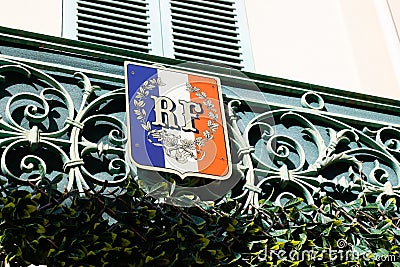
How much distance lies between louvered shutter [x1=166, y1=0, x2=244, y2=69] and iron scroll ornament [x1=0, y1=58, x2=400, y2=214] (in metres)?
1.57

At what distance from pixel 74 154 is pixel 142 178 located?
0.46 m

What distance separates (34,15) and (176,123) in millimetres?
2522

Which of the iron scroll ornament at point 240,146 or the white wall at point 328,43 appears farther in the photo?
the white wall at point 328,43

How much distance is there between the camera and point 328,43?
952 centimetres

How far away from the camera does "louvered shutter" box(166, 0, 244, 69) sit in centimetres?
877

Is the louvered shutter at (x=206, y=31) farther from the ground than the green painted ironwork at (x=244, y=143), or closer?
farther from the ground

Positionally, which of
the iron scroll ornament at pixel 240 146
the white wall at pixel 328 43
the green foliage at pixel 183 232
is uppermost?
the white wall at pixel 328 43

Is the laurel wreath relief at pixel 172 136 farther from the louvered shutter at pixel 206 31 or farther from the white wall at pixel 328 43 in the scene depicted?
the white wall at pixel 328 43

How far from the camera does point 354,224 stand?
21.5 feet

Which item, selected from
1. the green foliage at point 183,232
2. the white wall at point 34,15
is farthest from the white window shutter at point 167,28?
the green foliage at point 183,232

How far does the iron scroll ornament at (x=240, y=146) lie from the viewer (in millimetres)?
6246

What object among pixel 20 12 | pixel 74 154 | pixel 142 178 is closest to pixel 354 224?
pixel 142 178

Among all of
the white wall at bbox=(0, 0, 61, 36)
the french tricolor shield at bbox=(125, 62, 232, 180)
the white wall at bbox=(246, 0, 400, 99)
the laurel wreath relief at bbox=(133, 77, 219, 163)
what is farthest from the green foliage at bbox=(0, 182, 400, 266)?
the white wall at bbox=(0, 0, 61, 36)

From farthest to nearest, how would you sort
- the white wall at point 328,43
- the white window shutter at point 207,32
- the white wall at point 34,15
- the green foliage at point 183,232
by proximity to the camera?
the white wall at point 328,43, the white window shutter at point 207,32, the white wall at point 34,15, the green foliage at point 183,232
